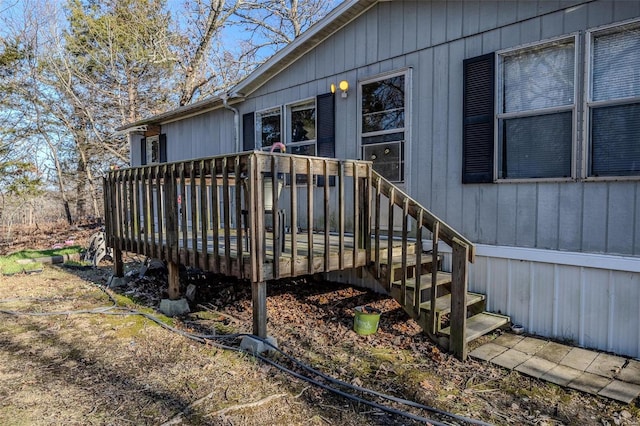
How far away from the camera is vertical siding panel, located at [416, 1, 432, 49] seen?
15.1 feet

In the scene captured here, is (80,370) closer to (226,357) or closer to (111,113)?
(226,357)

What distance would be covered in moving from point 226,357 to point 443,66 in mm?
3758

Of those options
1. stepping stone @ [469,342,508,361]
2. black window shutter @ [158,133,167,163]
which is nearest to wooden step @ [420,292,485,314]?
stepping stone @ [469,342,508,361]

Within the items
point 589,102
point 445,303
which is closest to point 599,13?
point 589,102

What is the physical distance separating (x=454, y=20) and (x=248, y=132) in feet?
12.8

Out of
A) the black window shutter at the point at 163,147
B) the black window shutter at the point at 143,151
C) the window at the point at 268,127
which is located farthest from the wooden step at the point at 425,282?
the black window shutter at the point at 143,151

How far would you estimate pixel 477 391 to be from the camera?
2822mm

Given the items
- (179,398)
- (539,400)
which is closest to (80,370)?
(179,398)

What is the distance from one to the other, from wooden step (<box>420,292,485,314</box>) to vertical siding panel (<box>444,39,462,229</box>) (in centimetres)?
78

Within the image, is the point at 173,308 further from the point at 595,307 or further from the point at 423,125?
the point at 595,307

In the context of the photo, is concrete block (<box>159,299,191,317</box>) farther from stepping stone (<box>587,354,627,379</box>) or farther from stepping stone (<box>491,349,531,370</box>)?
stepping stone (<box>587,354,627,379</box>)

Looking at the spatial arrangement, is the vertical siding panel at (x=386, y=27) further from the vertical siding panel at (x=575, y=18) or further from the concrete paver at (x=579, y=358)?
the concrete paver at (x=579, y=358)

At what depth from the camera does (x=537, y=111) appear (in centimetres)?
384

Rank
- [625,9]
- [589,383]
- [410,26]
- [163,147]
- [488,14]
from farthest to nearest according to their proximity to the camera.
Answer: [163,147], [410,26], [488,14], [625,9], [589,383]
